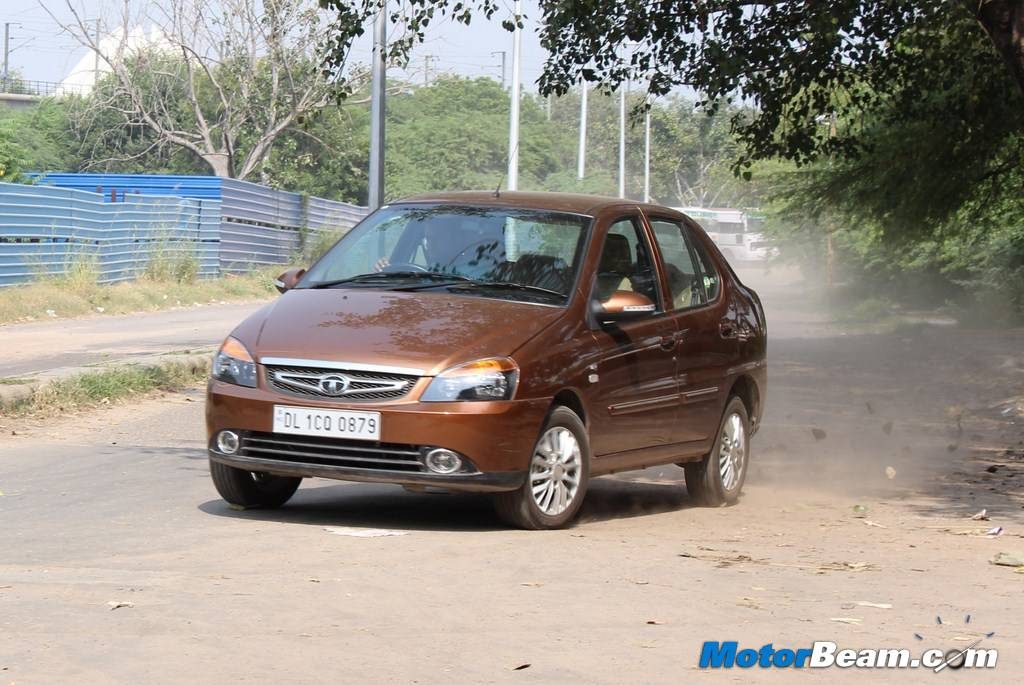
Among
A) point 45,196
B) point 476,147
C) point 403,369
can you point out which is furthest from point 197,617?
point 476,147

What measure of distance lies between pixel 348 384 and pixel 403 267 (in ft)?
4.08

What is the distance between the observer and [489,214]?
8.69m

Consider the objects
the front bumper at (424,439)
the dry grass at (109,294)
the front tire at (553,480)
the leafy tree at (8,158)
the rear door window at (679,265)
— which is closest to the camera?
the front bumper at (424,439)

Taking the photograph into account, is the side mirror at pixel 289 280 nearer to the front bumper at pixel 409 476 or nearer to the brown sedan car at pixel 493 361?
the brown sedan car at pixel 493 361

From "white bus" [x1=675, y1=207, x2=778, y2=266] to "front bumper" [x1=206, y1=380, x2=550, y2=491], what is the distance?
71.1 meters

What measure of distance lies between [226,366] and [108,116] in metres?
47.5

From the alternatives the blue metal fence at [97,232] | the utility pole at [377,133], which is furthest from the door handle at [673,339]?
the blue metal fence at [97,232]

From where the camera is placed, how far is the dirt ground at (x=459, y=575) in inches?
193

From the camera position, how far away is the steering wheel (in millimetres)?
8461

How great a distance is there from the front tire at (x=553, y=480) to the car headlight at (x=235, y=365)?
1.26 m

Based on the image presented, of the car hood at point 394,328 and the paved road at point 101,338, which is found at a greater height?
the car hood at point 394,328

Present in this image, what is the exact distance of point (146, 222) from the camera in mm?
30922

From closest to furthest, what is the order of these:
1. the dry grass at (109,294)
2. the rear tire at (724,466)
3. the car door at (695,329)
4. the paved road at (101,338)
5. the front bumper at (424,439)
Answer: the front bumper at (424,439), the car door at (695,329), the rear tire at (724,466), the paved road at (101,338), the dry grass at (109,294)

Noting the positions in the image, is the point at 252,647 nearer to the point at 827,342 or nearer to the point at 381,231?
the point at 381,231
